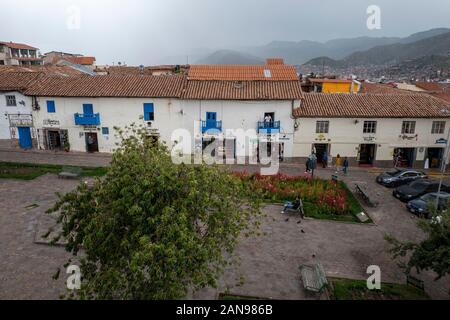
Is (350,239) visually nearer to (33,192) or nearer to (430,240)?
(430,240)

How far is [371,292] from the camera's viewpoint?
13672mm

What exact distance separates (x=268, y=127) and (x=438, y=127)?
1471 cm

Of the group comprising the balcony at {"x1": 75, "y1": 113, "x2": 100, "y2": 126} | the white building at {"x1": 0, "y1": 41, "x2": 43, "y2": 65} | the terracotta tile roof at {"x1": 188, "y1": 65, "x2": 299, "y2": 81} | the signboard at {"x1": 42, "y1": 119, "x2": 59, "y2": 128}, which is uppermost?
the white building at {"x1": 0, "y1": 41, "x2": 43, "y2": 65}

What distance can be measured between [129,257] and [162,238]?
4.00ft

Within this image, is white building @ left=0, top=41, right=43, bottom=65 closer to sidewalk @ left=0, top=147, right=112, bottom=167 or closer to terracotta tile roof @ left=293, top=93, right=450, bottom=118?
sidewalk @ left=0, top=147, right=112, bottom=167

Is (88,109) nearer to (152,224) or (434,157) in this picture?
(152,224)

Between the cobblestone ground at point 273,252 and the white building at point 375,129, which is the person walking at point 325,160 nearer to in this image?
the white building at point 375,129

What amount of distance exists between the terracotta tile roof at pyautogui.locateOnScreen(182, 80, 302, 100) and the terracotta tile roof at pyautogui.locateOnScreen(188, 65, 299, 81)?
0.75 metres

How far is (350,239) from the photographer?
18.2m

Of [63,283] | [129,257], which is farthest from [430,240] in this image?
[63,283]

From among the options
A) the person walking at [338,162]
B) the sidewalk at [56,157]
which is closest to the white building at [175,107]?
the sidewalk at [56,157]

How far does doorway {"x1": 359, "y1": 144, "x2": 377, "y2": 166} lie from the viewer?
3136 cm

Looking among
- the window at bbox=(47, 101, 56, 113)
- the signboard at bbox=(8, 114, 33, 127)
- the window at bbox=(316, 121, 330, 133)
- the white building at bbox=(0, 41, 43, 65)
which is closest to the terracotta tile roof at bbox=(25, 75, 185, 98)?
the window at bbox=(47, 101, 56, 113)
